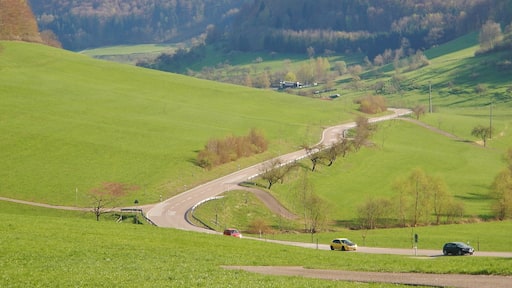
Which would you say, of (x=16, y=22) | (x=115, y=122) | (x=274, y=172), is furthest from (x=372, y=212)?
(x=16, y=22)

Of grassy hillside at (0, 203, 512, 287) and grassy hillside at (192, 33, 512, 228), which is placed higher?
grassy hillside at (192, 33, 512, 228)

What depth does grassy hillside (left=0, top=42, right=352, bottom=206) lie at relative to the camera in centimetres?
9275

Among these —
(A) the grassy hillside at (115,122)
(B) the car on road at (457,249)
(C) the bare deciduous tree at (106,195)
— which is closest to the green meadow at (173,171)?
(A) the grassy hillside at (115,122)

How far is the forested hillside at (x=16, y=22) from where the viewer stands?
173000mm

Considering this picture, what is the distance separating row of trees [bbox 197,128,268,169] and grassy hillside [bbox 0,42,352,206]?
66.3 inches

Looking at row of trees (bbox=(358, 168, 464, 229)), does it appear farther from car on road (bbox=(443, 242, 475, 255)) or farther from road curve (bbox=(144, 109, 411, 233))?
Result: car on road (bbox=(443, 242, 475, 255))

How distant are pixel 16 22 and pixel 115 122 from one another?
69002 millimetres

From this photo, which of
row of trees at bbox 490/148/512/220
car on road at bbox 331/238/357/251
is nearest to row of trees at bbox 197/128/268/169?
row of trees at bbox 490/148/512/220

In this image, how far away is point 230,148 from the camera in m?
113

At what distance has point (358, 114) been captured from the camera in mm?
171750

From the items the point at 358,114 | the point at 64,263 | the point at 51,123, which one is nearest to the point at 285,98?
the point at 358,114

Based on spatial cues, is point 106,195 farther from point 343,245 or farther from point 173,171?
point 343,245

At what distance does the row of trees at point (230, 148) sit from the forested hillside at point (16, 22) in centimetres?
7707

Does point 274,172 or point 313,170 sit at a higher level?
point 313,170
